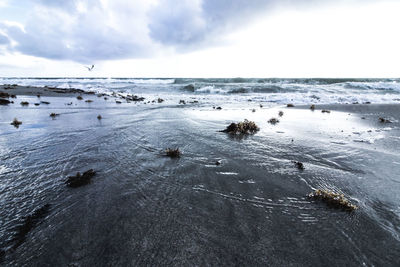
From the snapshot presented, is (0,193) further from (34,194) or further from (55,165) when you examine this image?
(55,165)

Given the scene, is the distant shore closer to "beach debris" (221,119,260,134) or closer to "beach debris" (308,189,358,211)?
"beach debris" (221,119,260,134)

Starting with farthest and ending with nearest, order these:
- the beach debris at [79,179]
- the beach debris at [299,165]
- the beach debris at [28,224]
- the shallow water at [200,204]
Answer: the beach debris at [299,165], the beach debris at [79,179], the beach debris at [28,224], the shallow water at [200,204]

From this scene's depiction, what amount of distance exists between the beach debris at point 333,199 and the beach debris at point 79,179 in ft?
14.0

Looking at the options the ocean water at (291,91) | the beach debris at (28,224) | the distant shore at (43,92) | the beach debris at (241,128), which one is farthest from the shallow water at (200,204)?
the distant shore at (43,92)

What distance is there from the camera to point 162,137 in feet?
22.7

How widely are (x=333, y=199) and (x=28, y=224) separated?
4699mm

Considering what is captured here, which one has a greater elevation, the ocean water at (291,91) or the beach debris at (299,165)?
the beach debris at (299,165)

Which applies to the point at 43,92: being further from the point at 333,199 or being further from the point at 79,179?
the point at 333,199

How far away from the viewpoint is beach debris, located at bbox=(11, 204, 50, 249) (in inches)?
93.2

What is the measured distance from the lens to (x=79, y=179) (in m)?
3.75

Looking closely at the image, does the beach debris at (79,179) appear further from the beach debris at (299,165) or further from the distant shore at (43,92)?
the distant shore at (43,92)

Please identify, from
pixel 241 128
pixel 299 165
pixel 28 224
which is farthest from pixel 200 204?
pixel 241 128

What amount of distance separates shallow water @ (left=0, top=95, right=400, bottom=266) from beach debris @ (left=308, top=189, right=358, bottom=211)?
0.43 feet

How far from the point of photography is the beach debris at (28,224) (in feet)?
7.77
